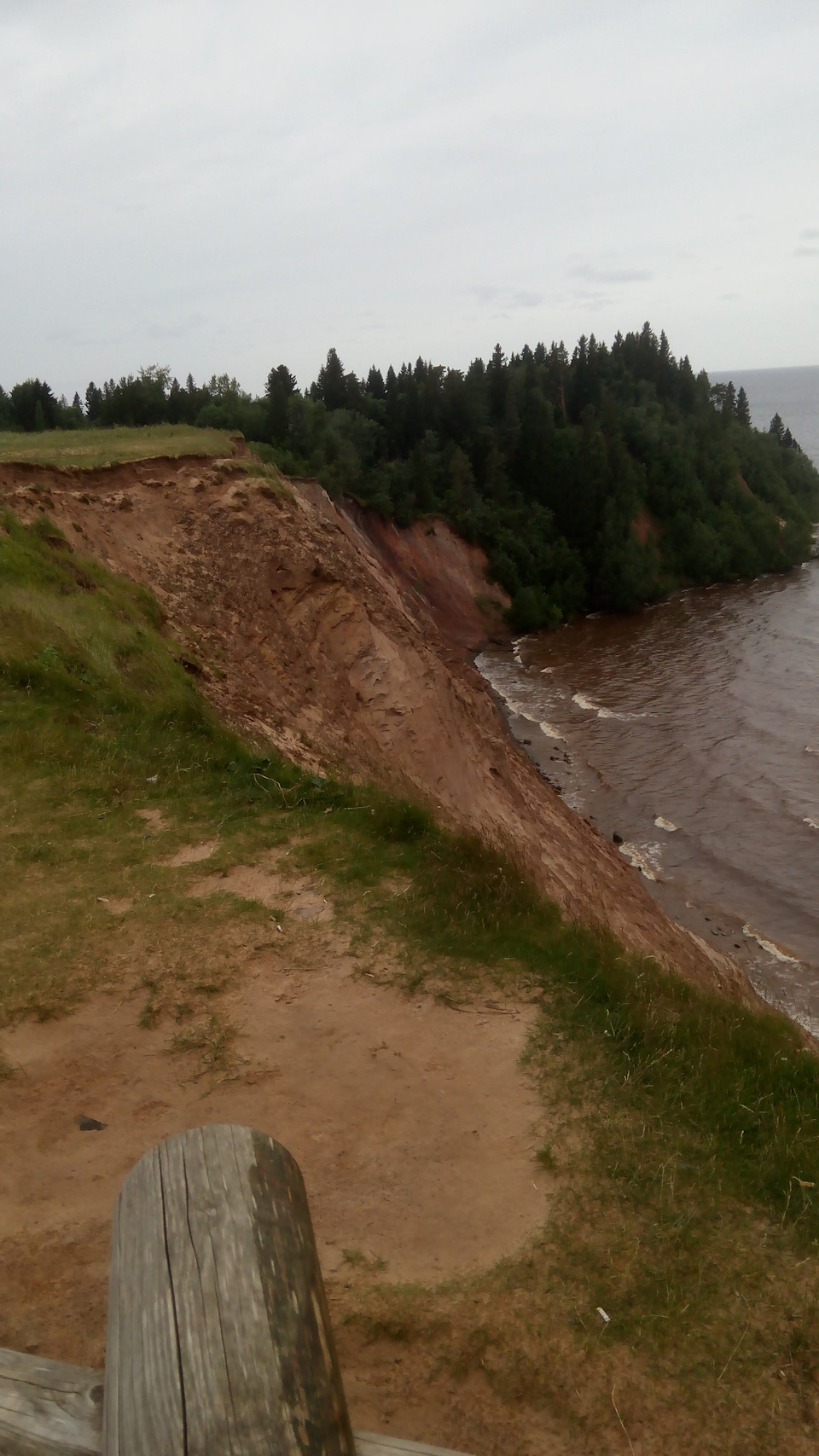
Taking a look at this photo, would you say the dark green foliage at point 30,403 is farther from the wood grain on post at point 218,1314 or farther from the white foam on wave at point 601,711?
the wood grain on post at point 218,1314

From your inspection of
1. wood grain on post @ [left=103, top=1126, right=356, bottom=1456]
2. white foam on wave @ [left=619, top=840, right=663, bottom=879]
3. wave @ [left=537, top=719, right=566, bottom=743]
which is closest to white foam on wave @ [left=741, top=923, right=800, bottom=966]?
white foam on wave @ [left=619, top=840, right=663, bottom=879]

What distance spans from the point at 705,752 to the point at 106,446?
17924 mm

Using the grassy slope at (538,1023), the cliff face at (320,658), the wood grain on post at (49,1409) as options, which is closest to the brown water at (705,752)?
the cliff face at (320,658)

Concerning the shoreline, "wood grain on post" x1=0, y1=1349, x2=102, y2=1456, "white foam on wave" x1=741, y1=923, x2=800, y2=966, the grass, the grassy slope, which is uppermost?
the grass

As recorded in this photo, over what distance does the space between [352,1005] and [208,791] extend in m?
3.25

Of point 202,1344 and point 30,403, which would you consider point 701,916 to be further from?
point 30,403

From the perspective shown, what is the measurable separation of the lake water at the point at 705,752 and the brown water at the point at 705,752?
5 cm

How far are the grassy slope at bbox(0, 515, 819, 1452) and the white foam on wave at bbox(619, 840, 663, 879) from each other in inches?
477

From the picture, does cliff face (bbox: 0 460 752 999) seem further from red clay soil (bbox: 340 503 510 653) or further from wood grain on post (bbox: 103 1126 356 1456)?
red clay soil (bbox: 340 503 510 653)

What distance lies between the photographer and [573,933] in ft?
22.8

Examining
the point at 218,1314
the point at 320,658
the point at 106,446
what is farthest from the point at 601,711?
the point at 218,1314

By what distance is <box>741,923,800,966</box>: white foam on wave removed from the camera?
16203 millimetres

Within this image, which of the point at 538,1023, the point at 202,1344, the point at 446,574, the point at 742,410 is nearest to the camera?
the point at 202,1344

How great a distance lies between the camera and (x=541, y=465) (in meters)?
55.3
